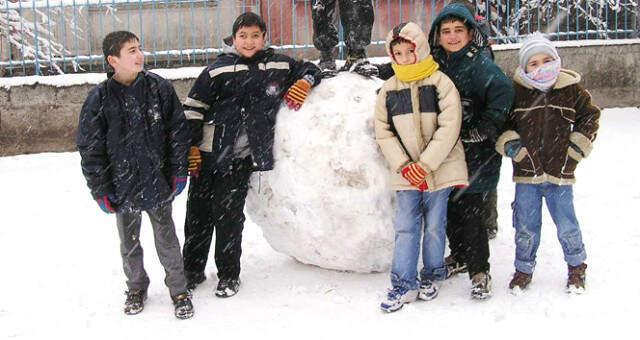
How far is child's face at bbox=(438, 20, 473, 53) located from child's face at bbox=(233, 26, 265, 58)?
3.46 feet

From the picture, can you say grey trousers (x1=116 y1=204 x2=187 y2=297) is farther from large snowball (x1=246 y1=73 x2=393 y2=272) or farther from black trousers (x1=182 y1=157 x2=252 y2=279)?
large snowball (x1=246 y1=73 x2=393 y2=272)

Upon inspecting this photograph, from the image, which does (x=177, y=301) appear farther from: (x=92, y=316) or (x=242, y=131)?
(x=242, y=131)

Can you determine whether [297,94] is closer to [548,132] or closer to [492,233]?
[548,132]

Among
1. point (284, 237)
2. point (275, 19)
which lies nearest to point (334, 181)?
point (284, 237)

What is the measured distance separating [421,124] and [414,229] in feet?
1.89

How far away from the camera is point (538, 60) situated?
12.9 ft

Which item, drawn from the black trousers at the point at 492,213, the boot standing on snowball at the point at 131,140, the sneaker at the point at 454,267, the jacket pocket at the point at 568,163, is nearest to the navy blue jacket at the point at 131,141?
the boot standing on snowball at the point at 131,140

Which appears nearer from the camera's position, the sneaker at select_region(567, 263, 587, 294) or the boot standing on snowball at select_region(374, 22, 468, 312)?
the boot standing on snowball at select_region(374, 22, 468, 312)

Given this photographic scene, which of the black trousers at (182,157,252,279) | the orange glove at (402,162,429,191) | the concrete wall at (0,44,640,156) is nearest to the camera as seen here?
the orange glove at (402,162,429,191)

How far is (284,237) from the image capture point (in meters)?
4.35

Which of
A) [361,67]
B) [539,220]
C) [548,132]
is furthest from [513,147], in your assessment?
[361,67]

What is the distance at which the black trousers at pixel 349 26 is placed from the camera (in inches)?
190

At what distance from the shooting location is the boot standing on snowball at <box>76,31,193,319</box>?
12.7 feet

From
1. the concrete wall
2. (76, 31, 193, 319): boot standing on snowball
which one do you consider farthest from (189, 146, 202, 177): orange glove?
the concrete wall
